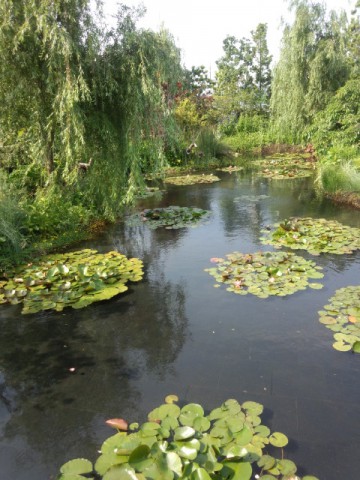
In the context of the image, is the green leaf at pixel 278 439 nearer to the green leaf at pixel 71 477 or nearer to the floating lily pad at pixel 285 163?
the green leaf at pixel 71 477

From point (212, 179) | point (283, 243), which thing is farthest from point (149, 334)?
point (212, 179)

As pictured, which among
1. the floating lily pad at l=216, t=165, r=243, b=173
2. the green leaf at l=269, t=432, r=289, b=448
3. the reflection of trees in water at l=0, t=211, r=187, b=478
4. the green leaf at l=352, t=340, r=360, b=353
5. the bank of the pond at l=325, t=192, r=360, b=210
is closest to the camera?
the green leaf at l=269, t=432, r=289, b=448

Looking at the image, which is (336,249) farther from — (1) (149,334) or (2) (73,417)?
(2) (73,417)

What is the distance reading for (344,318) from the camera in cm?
361

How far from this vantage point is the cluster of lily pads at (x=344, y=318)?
10.6ft

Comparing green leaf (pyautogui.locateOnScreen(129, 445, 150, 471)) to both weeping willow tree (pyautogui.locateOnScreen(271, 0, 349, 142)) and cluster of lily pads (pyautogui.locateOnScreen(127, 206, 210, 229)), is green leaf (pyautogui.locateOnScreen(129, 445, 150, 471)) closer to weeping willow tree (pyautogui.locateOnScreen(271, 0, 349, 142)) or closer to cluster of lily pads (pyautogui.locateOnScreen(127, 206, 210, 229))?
cluster of lily pads (pyautogui.locateOnScreen(127, 206, 210, 229))

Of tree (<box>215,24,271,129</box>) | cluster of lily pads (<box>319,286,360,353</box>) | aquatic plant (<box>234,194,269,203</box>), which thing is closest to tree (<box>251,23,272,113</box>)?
tree (<box>215,24,271,129</box>)

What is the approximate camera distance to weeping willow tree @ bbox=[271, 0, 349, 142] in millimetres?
13516

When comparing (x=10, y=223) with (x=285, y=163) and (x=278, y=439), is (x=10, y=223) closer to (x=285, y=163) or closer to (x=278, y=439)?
(x=278, y=439)

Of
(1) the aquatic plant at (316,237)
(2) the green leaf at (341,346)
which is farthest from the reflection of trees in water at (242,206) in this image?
(2) the green leaf at (341,346)

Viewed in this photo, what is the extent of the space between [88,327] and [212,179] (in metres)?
9.18

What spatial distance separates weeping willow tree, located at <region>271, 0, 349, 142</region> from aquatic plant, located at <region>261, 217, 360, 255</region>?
9090mm

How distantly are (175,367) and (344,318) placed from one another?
1766mm

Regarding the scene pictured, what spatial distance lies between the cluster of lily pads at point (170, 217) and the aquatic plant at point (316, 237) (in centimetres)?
170
